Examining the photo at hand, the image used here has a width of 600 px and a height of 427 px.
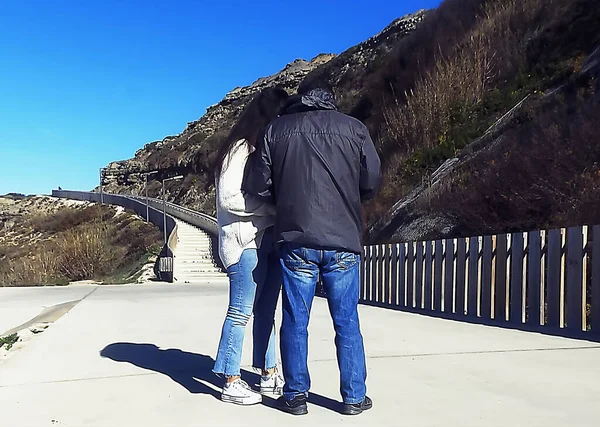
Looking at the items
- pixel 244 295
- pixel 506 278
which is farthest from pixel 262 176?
pixel 506 278

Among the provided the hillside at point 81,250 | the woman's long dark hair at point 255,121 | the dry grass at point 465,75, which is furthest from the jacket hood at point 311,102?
the hillside at point 81,250

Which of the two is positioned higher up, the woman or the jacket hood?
the jacket hood

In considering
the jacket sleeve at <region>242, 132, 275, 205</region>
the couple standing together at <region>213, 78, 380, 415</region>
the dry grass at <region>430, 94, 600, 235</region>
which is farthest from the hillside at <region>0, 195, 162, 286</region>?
the jacket sleeve at <region>242, 132, 275, 205</region>

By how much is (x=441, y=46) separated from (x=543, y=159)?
637 inches

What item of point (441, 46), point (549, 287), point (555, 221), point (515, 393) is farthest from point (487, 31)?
point (515, 393)

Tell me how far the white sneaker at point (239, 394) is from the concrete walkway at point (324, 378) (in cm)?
5

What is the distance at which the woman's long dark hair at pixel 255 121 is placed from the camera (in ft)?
13.3

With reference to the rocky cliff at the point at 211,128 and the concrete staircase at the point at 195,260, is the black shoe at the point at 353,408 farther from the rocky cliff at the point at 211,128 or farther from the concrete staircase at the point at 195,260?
the rocky cliff at the point at 211,128

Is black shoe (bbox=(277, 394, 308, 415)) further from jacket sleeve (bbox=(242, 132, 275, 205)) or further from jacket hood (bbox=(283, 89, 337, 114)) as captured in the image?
jacket hood (bbox=(283, 89, 337, 114))

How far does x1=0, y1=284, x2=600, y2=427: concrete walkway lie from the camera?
12.4 ft

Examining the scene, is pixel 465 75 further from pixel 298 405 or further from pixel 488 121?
pixel 298 405

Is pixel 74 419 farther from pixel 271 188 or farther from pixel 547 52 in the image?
pixel 547 52

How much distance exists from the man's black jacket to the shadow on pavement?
3.63ft

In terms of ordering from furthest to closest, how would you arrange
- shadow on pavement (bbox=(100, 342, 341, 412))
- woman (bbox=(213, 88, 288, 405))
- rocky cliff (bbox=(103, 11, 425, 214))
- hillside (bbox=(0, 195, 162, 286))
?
rocky cliff (bbox=(103, 11, 425, 214)), hillside (bbox=(0, 195, 162, 286)), shadow on pavement (bbox=(100, 342, 341, 412)), woman (bbox=(213, 88, 288, 405))
